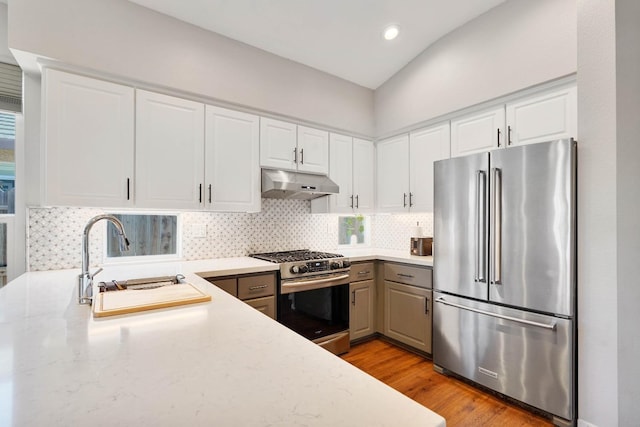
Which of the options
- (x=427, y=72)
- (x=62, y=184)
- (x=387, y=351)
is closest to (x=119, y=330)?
(x=62, y=184)

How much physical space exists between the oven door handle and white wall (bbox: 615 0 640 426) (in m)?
1.91

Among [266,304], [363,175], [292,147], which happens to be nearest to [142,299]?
[266,304]

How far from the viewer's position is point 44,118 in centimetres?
196

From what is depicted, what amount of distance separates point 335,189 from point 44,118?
88.9 inches

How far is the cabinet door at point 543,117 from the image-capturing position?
2.20 m

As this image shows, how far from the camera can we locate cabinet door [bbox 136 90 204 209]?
2285 millimetres

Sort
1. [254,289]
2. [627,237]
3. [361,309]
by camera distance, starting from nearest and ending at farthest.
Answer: [627,237], [254,289], [361,309]

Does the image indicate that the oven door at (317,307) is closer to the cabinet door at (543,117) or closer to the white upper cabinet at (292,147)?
the white upper cabinet at (292,147)

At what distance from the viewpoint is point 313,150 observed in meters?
3.21

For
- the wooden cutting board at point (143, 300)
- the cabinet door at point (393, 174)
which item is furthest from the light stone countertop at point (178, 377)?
the cabinet door at point (393, 174)

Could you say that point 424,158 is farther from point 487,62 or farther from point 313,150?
point 313,150

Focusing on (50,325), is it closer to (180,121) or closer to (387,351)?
(180,121)

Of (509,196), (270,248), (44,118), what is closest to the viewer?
(44,118)

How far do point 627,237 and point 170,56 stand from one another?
10.5 ft
